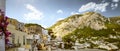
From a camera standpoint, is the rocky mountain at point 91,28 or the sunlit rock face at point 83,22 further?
the sunlit rock face at point 83,22

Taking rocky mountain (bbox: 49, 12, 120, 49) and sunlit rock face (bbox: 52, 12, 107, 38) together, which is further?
sunlit rock face (bbox: 52, 12, 107, 38)

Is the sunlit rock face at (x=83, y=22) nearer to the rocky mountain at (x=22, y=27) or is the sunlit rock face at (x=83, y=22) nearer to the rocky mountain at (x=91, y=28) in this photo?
the rocky mountain at (x=91, y=28)

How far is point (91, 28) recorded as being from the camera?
3034 centimetres

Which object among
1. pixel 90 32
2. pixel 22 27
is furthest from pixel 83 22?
pixel 22 27

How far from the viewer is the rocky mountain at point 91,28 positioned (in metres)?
28.3

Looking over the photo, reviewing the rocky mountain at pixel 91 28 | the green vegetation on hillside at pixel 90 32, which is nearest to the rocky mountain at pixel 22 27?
the green vegetation on hillside at pixel 90 32

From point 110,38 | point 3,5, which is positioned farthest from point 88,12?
point 3,5

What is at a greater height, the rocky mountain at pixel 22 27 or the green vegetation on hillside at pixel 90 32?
the green vegetation on hillside at pixel 90 32

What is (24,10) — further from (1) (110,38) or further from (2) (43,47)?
(1) (110,38)

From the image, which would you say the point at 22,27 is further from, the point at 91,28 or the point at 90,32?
the point at 91,28

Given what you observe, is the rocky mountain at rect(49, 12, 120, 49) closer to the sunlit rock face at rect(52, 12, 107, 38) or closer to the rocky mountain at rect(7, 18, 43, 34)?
the sunlit rock face at rect(52, 12, 107, 38)

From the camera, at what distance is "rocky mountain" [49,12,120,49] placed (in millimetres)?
28266

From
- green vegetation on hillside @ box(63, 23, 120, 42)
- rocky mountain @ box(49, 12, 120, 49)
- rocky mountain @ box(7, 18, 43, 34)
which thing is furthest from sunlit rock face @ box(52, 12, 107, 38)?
rocky mountain @ box(7, 18, 43, 34)

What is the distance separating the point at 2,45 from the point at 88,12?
28846 mm
